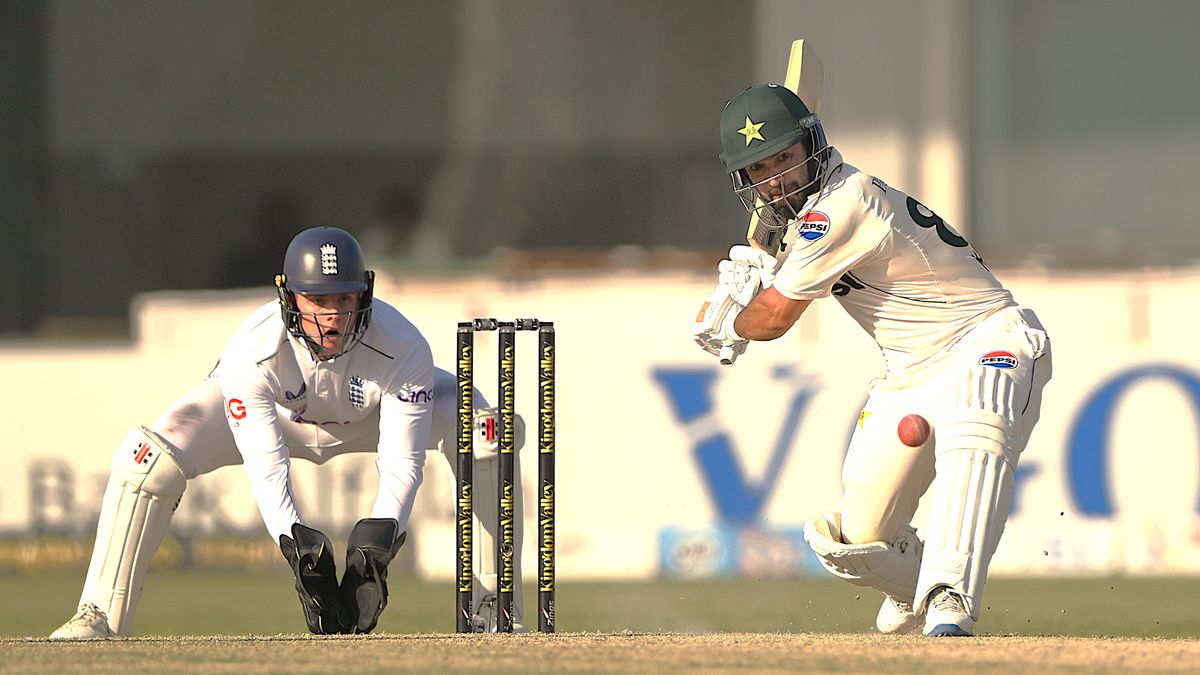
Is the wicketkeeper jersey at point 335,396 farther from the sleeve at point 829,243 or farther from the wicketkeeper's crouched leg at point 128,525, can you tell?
the sleeve at point 829,243

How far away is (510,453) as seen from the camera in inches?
276

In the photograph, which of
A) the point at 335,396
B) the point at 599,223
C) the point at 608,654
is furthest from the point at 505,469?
the point at 599,223

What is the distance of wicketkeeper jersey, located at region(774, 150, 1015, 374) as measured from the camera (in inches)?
256

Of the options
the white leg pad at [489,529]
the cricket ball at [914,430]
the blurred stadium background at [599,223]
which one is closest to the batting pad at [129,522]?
the white leg pad at [489,529]

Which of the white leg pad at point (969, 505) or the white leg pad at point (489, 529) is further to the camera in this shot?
the white leg pad at point (489, 529)

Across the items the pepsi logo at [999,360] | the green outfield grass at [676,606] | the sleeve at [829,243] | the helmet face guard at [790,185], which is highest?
the helmet face guard at [790,185]

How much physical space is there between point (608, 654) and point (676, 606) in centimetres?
422

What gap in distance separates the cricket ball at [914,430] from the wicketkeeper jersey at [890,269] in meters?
0.17

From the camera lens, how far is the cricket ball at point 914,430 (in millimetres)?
6652

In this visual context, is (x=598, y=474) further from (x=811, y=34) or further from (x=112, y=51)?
(x=112, y=51)

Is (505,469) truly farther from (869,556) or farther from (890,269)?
(890,269)

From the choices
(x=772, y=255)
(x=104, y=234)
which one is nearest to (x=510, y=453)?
(x=772, y=255)

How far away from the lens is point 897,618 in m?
7.19

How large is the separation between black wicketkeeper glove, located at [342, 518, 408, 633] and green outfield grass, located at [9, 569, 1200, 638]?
184 centimetres
